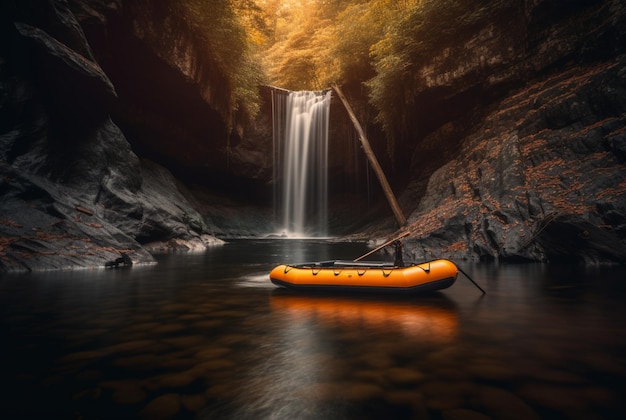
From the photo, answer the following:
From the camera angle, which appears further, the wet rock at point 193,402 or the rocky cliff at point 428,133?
the rocky cliff at point 428,133

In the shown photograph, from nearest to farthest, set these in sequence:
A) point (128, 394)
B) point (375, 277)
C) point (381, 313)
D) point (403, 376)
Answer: point (128, 394)
point (403, 376)
point (381, 313)
point (375, 277)

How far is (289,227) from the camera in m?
29.8

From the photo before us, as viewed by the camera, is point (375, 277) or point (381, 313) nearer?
point (381, 313)

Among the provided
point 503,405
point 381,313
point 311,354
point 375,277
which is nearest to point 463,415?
point 503,405

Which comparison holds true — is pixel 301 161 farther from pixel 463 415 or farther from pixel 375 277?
pixel 463 415

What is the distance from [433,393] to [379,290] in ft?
12.1

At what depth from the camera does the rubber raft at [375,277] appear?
6086mm

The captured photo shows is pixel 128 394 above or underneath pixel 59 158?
underneath

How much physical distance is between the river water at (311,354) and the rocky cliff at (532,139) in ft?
10.6

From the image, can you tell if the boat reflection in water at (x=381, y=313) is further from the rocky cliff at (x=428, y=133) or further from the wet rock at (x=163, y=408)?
the rocky cliff at (x=428, y=133)

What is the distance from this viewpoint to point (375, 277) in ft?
20.4

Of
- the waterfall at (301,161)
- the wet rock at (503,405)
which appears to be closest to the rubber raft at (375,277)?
the wet rock at (503,405)

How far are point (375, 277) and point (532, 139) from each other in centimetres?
936

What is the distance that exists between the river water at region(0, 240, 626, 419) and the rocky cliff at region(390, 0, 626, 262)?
10.6 feet
